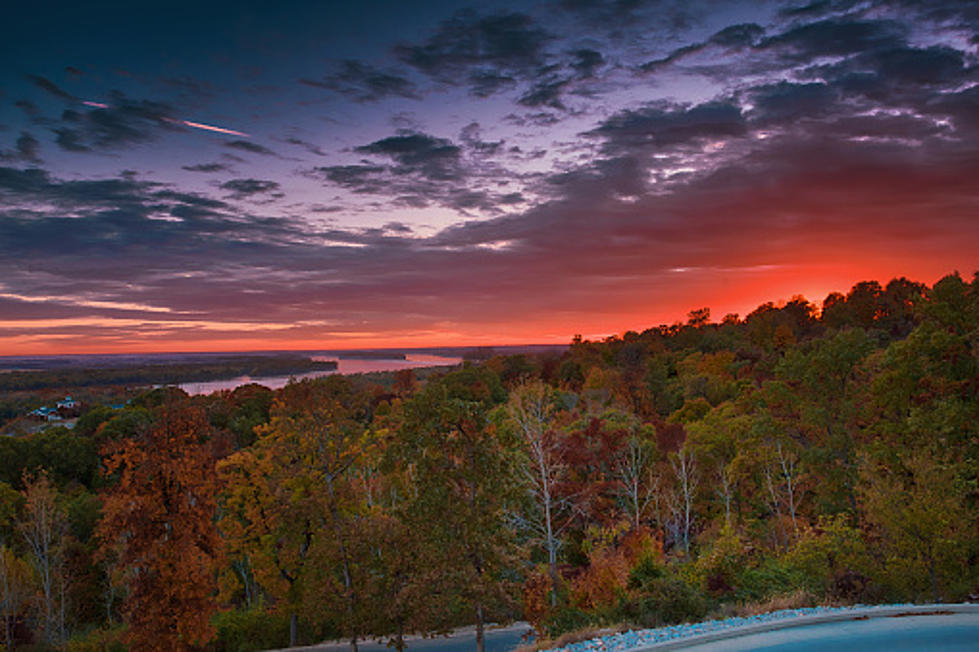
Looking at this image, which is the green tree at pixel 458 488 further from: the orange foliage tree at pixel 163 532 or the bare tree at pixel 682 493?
the bare tree at pixel 682 493

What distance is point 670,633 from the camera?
11.8 metres

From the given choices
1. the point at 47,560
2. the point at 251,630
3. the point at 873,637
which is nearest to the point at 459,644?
the point at 251,630

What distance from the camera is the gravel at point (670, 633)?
1142 cm

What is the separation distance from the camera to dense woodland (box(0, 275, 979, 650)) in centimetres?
1405

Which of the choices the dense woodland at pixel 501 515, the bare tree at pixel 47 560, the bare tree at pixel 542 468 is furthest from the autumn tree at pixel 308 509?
the bare tree at pixel 47 560

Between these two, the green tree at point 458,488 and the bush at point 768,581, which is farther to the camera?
the bush at point 768,581

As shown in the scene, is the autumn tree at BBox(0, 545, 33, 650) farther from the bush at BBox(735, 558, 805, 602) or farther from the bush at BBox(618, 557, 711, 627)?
the bush at BBox(735, 558, 805, 602)

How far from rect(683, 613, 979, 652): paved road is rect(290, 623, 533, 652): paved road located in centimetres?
1010

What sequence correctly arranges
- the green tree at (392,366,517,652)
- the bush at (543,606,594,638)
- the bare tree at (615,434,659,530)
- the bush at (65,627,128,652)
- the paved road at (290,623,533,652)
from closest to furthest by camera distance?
the green tree at (392,366,517,652) → the bush at (543,606,594,638) → the paved road at (290,623,533,652) → the bush at (65,627,128,652) → the bare tree at (615,434,659,530)

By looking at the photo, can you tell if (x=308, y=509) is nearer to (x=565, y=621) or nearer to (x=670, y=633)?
(x=565, y=621)

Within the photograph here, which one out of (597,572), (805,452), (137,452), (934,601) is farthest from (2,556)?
(805,452)

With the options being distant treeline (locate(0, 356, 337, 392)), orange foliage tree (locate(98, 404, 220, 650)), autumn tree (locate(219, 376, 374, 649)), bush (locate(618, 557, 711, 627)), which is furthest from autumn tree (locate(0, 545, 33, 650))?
distant treeline (locate(0, 356, 337, 392))

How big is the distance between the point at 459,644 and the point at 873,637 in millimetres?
14074

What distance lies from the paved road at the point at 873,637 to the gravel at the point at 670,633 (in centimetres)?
59
